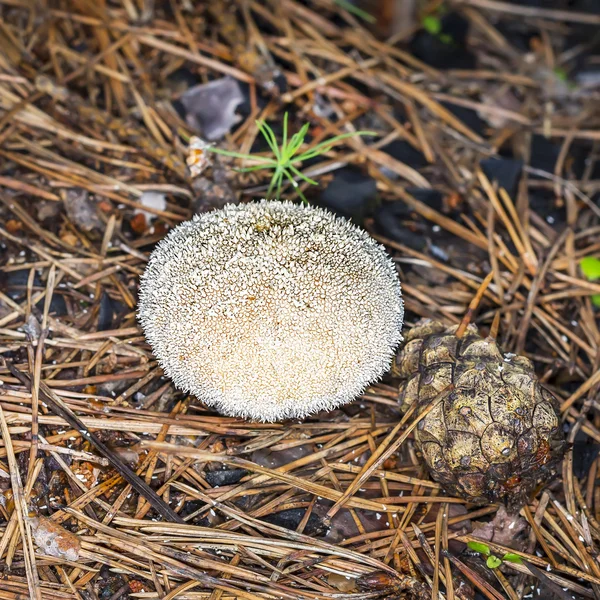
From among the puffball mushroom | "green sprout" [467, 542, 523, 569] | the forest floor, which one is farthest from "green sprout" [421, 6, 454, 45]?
"green sprout" [467, 542, 523, 569]

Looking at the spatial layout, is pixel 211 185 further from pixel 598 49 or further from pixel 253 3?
pixel 598 49

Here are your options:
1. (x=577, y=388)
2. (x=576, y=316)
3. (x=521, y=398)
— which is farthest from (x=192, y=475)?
(x=576, y=316)

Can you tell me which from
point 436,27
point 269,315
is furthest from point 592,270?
point 436,27

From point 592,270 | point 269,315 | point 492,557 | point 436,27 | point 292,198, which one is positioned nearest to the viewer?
point 269,315

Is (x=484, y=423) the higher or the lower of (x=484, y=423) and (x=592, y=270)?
the lower

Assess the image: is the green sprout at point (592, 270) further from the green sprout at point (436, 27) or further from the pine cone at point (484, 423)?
the green sprout at point (436, 27)

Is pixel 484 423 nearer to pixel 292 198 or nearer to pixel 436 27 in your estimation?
pixel 292 198
